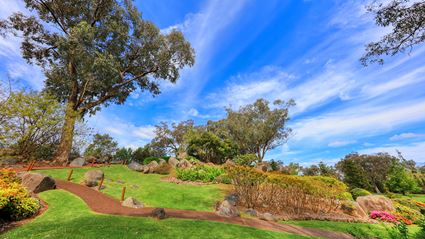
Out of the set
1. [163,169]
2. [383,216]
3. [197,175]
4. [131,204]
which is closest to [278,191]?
[383,216]

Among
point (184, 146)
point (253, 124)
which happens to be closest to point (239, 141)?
point (253, 124)

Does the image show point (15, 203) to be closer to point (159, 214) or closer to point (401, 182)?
point (159, 214)

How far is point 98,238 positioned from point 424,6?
1224 cm

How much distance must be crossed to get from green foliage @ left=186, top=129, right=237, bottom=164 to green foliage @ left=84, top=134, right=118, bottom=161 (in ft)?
30.7

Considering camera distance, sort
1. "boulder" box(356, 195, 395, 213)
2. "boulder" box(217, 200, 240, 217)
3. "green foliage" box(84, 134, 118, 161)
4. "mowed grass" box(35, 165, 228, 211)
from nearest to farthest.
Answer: "boulder" box(217, 200, 240, 217)
"mowed grass" box(35, 165, 228, 211)
"boulder" box(356, 195, 395, 213)
"green foliage" box(84, 134, 118, 161)

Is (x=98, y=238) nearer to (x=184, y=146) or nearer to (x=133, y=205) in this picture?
(x=133, y=205)

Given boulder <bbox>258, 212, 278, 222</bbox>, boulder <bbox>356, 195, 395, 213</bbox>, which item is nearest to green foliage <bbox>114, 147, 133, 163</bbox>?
boulder <bbox>258, 212, 278, 222</bbox>

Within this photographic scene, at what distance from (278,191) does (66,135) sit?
15.9 metres

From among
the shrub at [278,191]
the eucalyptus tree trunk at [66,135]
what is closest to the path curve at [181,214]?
the shrub at [278,191]

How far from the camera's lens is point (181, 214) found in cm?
814

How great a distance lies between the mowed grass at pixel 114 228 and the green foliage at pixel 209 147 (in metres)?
18.4

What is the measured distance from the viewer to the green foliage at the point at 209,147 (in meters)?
25.4

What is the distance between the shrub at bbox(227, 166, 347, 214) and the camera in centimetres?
A: 998

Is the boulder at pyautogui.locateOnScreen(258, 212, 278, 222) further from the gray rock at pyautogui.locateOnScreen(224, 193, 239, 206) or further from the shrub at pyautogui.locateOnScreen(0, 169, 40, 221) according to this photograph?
the shrub at pyautogui.locateOnScreen(0, 169, 40, 221)
